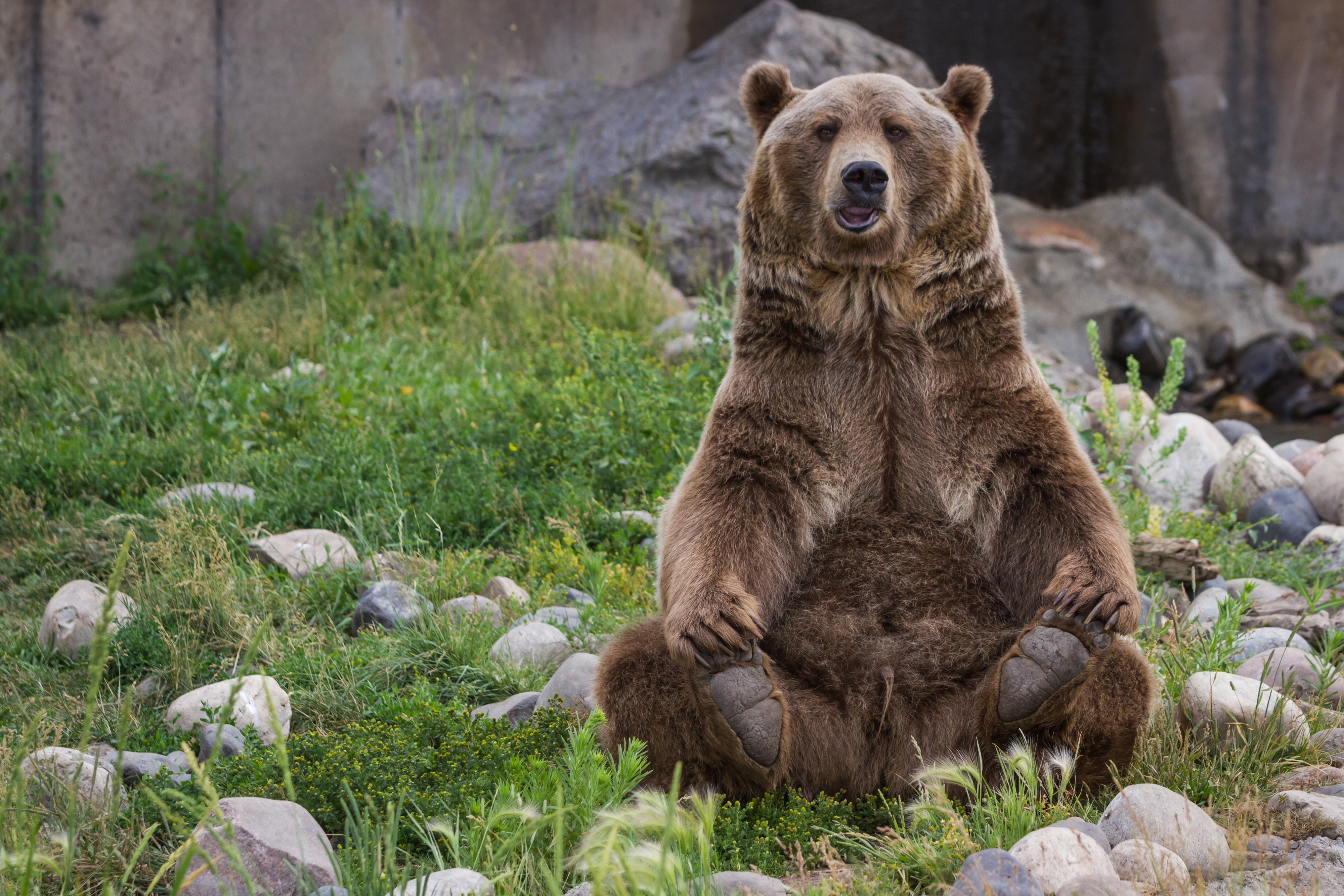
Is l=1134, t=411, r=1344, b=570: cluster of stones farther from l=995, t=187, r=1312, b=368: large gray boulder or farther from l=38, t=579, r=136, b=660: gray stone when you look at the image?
l=995, t=187, r=1312, b=368: large gray boulder

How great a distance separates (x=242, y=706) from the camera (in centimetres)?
292

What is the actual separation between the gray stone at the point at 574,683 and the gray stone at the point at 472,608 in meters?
0.56

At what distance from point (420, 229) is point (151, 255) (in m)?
2.34

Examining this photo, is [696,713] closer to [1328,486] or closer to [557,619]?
[557,619]

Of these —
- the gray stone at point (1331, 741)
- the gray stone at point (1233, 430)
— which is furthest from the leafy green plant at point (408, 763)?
the gray stone at point (1233, 430)

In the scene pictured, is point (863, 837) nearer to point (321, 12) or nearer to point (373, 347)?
point (373, 347)

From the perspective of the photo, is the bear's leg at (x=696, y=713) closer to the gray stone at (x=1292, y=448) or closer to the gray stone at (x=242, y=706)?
the gray stone at (x=242, y=706)

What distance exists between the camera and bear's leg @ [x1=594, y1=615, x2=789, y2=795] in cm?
226

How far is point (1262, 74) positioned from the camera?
12.3 meters

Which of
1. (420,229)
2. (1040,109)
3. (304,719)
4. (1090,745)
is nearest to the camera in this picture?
(1090,745)

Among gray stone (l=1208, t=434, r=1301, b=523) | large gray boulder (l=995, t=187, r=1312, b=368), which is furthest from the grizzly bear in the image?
large gray boulder (l=995, t=187, r=1312, b=368)

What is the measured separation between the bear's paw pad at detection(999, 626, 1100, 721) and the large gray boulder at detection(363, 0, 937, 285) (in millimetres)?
6201

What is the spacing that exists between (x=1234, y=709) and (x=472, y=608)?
224cm

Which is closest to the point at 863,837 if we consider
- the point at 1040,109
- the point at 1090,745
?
the point at 1090,745
